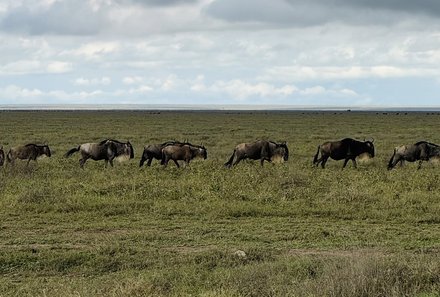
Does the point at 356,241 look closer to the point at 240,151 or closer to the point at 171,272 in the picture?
the point at 171,272

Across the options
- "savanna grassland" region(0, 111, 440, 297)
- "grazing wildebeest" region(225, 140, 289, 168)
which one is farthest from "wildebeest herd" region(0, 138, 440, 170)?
"savanna grassland" region(0, 111, 440, 297)

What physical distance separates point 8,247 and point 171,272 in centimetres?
343

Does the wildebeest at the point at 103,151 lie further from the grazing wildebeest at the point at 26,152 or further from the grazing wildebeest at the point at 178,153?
the grazing wildebeest at the point at 178,153

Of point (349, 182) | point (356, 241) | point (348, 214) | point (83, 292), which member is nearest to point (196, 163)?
point (349, 182)

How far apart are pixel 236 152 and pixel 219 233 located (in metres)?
11.7

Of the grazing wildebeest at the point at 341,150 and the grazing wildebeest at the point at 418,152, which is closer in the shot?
the grazing wildebeest at the point at 418,152

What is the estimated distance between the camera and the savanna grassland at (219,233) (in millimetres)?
7242

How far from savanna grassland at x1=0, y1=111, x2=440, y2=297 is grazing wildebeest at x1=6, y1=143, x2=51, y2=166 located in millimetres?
1984

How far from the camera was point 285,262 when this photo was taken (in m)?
8.33

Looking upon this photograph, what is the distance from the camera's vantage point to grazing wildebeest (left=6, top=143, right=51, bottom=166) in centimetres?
2147

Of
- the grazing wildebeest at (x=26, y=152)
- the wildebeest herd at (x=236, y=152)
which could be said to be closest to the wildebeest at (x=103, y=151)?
the wildebeest herd at (x=236, y=152)

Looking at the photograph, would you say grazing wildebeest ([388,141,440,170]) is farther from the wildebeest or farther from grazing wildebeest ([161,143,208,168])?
the wildebeest

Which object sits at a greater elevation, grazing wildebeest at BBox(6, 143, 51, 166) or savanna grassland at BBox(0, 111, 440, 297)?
grazing wildebeest at BBox(6, 143, 51, 166)

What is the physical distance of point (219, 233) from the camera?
10.8 meters
